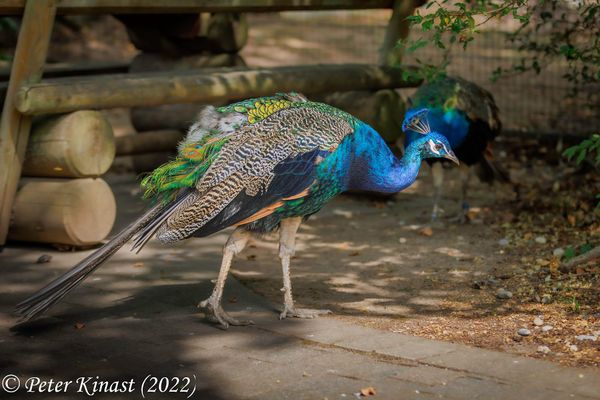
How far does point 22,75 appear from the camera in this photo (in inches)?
278

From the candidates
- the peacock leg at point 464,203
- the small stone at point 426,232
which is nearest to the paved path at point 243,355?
the small stone at point 426,232

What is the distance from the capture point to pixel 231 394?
4.71 m

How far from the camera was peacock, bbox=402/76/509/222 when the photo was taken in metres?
8.16

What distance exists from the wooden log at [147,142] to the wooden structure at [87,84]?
179 cm

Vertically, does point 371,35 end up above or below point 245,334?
above

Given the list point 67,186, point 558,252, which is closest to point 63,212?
point 67,186

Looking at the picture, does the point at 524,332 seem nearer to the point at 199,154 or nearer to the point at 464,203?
the point at 199,154

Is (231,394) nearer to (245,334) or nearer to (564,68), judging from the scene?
(245,334)

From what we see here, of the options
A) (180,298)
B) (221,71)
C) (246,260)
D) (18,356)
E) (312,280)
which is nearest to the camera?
(18,356)

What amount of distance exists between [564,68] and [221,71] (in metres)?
7.41

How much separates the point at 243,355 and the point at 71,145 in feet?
8.77

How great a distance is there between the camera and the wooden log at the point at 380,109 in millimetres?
9102

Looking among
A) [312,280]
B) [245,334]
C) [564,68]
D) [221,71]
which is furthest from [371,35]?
[245,334]

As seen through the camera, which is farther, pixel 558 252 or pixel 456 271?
pixel 558 252
